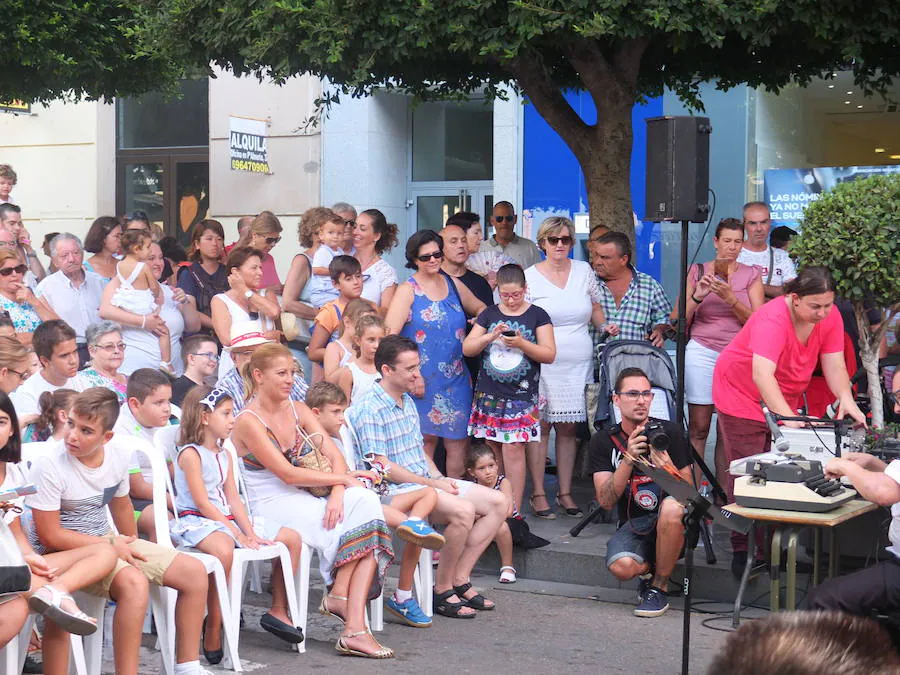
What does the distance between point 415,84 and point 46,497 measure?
579 cm

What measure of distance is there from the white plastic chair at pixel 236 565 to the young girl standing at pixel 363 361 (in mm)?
1347

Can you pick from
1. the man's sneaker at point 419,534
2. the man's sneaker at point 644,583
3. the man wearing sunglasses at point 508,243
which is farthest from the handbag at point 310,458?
the man wearing sunglasses at point 508,243

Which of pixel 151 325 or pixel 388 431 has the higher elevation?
pixel 151 325

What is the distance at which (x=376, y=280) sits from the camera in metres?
8.97

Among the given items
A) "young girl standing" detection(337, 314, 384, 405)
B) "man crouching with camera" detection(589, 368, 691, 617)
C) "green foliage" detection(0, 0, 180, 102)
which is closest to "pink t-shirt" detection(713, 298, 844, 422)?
"man crouching with camera" detection(589, 368, 691, 617)

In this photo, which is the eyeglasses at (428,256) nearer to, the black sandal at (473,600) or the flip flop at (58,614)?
Result: the black sandal at (473,600)

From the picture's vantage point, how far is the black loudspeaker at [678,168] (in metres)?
8.18

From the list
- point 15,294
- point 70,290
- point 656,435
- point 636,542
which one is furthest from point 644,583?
point 70,290

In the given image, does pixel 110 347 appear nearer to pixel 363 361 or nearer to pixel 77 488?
pixel 363 361

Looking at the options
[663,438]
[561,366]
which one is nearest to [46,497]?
[663,438]

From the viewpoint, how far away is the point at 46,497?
5160 mm

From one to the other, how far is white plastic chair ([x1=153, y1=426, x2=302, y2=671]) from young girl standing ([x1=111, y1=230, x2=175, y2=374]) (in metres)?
2.54

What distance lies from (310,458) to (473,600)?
1.21m

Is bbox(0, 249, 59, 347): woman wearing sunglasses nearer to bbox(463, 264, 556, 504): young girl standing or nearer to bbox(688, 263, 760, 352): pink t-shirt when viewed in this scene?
bbox(463, 264, 556, 504): young girl standing
